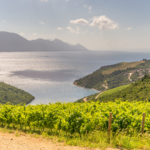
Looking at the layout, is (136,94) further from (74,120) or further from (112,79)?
(112,79)

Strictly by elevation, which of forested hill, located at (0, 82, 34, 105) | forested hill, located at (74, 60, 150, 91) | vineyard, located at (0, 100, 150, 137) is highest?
vineyard, located at (0, 100, 150, 137)

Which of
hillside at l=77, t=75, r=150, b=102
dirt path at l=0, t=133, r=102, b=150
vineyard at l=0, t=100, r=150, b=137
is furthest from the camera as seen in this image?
hillside at l=77, t=75, r=150, b=102

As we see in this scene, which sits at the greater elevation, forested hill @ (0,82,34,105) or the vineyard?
the vineyard

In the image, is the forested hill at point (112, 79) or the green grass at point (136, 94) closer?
the green grass at point (136, 94)

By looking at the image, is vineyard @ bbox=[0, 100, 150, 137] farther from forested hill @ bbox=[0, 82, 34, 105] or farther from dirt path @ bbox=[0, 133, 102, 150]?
forested hill @ bbox=[0, 82, 34, 105]

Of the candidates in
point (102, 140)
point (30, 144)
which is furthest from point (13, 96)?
point (102, 140)

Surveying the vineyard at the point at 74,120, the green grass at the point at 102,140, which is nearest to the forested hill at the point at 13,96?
the vineyard at the point at 74,120

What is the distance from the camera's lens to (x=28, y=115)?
13984mm

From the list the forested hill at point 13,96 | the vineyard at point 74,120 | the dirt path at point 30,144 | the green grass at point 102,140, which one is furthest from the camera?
the forested hill at point 13,96

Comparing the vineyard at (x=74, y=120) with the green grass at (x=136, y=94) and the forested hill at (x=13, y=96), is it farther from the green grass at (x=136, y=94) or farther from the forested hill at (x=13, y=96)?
the forested hill at (x=13, y=96)

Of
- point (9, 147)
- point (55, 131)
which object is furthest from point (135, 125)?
point (9, 147)

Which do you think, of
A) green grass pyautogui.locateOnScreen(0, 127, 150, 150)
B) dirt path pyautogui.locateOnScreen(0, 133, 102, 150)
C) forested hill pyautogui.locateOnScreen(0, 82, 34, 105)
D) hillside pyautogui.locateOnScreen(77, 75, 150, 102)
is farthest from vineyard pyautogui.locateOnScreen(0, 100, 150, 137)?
forested hill pyautogui.locateOnScreen(0, 82, 34, 105)

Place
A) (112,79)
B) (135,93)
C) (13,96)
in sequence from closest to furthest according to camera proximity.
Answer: (135,93) → (13,96) → (112,79)

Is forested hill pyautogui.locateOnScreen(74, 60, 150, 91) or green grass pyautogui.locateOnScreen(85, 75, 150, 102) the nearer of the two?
green grass pyautogui.locateOnScreen(85, 75, 150, 102)
